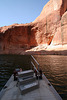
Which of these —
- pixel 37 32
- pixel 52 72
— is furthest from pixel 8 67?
pixel 37 32

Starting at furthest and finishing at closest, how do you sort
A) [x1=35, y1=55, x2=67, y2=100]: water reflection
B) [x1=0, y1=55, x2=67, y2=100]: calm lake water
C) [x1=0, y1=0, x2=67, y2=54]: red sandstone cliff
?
[x1=0, y1=0, x2=67, y2=54]: red sandstone cliff < [x1=0, y1=55, x2=67, y2=100]: calm lake water < [x1=35, y1=55, x2=67, y2=100]: water reflection

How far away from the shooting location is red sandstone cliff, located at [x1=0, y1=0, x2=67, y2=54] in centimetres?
3359

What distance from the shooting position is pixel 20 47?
38.6m

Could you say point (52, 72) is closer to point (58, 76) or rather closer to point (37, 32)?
point (58, 76)

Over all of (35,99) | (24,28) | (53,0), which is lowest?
(35,99)

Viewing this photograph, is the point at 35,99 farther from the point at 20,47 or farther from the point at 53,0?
the point at 53,0

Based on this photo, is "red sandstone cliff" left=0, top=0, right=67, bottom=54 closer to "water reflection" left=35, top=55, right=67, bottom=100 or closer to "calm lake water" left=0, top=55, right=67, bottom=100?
"calm lake water" left=0, top=55, right=67, bottom=100

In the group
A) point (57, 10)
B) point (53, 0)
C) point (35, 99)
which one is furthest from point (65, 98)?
point (53, 0)

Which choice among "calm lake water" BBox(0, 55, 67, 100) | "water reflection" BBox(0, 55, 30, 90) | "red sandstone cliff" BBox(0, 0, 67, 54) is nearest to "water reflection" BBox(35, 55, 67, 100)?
"calm lake water" BBox(0, 55, 67, 100)

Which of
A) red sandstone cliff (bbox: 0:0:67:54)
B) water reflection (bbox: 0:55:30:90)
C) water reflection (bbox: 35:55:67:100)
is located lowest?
water reflection (bbox: 35:55:67:100)

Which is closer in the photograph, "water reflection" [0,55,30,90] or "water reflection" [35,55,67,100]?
"water reflection" [35,55,67,100]

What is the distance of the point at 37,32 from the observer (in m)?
37.9

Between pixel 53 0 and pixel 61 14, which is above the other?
pixel 53 0

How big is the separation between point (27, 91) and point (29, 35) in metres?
36.9
